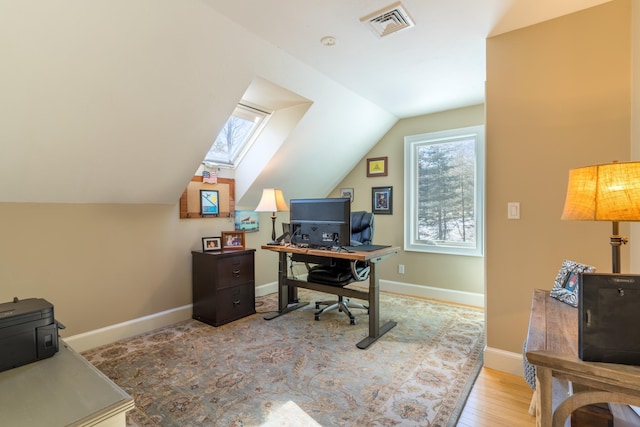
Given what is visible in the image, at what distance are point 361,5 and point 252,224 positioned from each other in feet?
9.02

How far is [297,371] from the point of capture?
7.26 feet

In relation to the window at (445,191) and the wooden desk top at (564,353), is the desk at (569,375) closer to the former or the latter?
the wooden desk top at (564,353)

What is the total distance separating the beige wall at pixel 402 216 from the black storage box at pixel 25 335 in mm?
3802

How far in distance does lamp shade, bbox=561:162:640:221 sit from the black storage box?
212 cm

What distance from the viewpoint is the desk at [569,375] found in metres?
0.89

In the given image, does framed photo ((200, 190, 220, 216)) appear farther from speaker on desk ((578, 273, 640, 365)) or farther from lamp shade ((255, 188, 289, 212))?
speaker on desk ((578, 273, 640, 365))

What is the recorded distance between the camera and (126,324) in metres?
2.81

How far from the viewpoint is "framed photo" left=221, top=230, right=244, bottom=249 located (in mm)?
3373

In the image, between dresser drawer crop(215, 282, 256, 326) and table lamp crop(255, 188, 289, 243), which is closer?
dresser drawer crop(215, 282, 256, 326)

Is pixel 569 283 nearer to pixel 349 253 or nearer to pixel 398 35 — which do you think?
pixel 349 253

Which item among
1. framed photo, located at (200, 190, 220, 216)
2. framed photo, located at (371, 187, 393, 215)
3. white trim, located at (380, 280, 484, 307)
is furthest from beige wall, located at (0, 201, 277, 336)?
white trim, located at (380, 280, 484, 307)

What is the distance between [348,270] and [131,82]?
7.81 ft

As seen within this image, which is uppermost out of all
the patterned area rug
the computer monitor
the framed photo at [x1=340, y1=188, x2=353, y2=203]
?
the framed photo at [x1=340, y1=188, x2=353, y2=203]

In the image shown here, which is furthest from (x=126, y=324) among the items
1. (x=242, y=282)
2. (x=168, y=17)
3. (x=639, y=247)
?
(x=639, y=247)
